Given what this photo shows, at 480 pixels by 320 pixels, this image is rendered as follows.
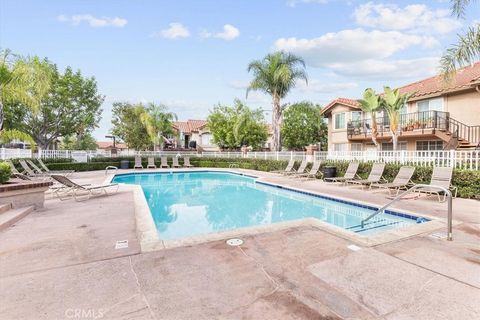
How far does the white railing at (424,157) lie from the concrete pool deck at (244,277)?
5.47 m

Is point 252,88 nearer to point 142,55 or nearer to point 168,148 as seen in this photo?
point 142,55

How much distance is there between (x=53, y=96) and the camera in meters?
26.4

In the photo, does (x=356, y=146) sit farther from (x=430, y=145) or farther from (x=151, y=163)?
(x=151, y=163)

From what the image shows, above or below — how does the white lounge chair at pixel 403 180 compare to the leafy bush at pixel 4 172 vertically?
below

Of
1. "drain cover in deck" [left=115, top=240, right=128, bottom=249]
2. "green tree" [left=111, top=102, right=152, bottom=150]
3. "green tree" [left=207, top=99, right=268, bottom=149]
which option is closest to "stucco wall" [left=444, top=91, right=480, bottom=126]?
"drain cover in deck" [left=115, top=240, right=128, bottom=249]

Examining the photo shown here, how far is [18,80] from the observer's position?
982 cm

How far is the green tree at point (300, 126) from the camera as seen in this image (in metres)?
36.5

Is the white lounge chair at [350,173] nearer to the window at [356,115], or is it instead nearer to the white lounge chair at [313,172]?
the white lounge chair at [313,172]

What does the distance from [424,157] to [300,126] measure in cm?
2561

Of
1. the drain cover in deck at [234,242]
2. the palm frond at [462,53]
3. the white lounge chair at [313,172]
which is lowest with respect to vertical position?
the drain cover in deck at [234,242]

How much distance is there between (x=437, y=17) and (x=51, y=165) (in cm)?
2410

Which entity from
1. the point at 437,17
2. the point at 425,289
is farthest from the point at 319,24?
the point at 425,289

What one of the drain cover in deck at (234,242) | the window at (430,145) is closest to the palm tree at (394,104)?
the window at (430,145)

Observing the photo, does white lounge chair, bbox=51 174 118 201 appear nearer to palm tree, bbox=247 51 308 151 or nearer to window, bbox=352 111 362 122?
palm tree, bbox=247 51 308 151
